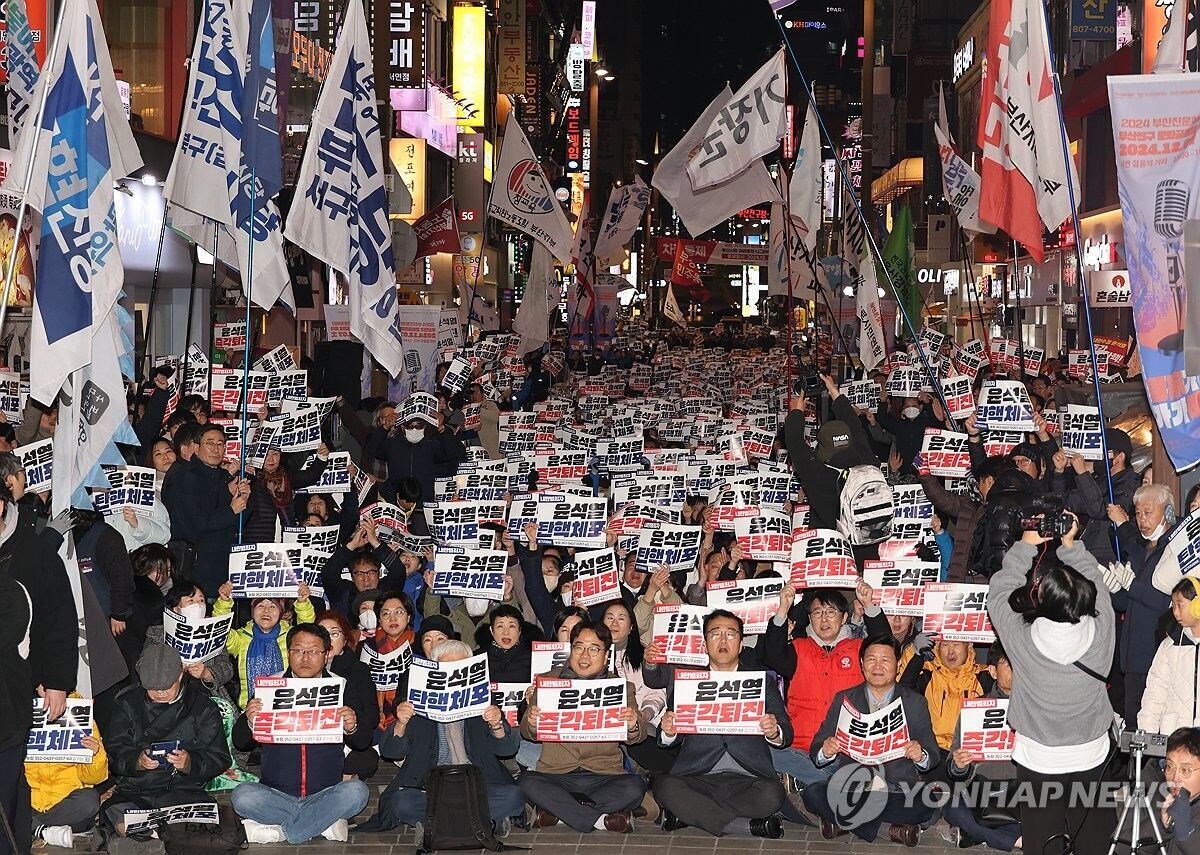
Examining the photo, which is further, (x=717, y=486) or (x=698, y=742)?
(x=717, y=486)

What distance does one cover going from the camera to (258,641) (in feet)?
35.4

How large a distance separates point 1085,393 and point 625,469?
5606 mm

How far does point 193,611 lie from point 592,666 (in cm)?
242

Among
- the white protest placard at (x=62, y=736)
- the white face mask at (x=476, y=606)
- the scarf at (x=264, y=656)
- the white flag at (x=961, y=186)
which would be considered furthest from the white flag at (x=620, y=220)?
the white protest placard at (x=62, y=736)

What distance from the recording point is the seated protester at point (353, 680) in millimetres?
9727

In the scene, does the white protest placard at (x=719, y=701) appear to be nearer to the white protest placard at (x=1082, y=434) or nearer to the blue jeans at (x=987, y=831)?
the blue jeans at (x=987, y=831)

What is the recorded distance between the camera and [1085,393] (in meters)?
19.8

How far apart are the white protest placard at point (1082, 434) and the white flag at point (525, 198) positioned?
710 inches

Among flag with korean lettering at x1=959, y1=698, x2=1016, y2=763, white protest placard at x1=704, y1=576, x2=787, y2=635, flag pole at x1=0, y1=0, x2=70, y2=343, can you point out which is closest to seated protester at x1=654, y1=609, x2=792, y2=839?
white protest placard at x1=704, y1=576, x2=787, y2=635

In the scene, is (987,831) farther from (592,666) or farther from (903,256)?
(903,256)

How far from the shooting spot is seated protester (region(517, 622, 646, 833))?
9.35 meters

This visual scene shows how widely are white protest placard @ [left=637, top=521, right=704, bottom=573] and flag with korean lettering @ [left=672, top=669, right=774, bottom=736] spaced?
9.42 ft

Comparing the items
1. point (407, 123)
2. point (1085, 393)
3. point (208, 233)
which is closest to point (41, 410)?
point (208, 233)

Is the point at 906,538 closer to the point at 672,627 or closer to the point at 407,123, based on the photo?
the point at 672,627
